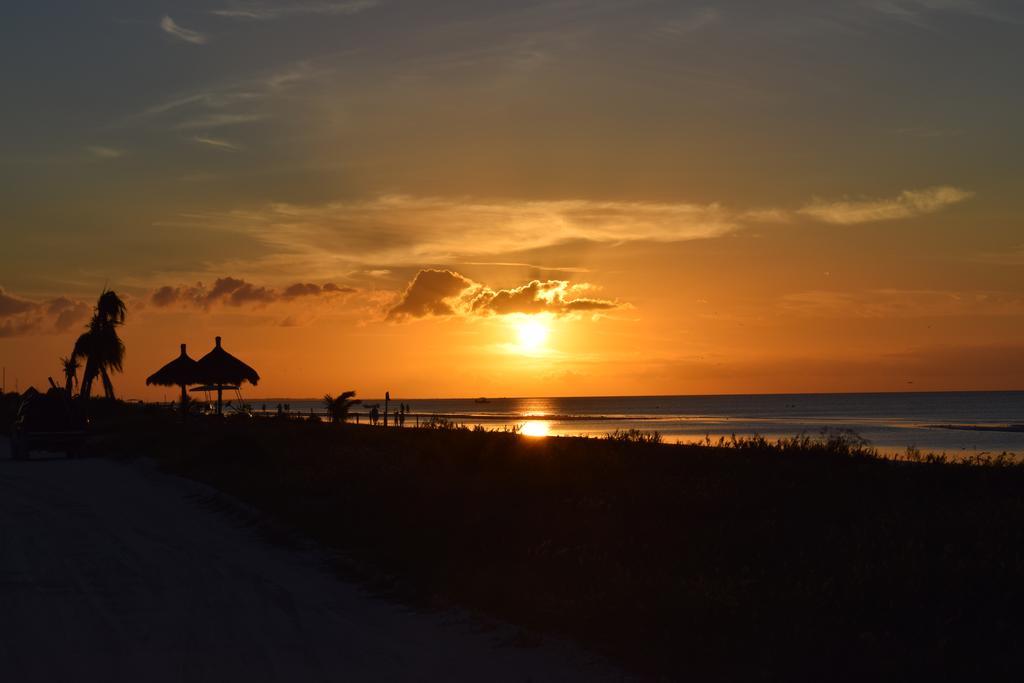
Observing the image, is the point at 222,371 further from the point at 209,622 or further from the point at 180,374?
the point at 209,622

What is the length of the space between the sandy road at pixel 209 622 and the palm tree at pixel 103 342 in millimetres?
50987

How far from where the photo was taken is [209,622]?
808 cm

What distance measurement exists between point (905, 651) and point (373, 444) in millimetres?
21941

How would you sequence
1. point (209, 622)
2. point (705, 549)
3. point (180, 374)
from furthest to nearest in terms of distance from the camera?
point (180, 374) < point (705, 549) < point (209, 622)

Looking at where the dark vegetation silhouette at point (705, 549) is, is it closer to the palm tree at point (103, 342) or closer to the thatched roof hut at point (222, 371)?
the thatched roof hut at point (222, 371)

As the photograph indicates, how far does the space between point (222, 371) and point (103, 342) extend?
2389cm

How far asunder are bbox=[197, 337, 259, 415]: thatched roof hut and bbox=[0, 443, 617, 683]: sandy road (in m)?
28.0

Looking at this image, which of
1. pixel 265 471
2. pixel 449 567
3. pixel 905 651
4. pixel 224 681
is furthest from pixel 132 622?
pixel 265 471

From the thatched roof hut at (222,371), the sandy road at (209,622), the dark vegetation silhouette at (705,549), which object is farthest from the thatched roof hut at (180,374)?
the sandy road at (209,622)

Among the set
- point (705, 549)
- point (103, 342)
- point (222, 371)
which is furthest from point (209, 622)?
point (103, 342)

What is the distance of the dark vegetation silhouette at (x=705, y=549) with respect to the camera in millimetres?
7133

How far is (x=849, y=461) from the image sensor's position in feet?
62.6

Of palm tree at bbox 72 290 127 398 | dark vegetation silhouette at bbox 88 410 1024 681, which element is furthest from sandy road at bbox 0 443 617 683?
palm tree at bbox 72 290 127 398

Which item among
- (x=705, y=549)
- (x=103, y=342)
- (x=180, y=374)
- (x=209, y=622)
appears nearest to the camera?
(x=209, y=622)
